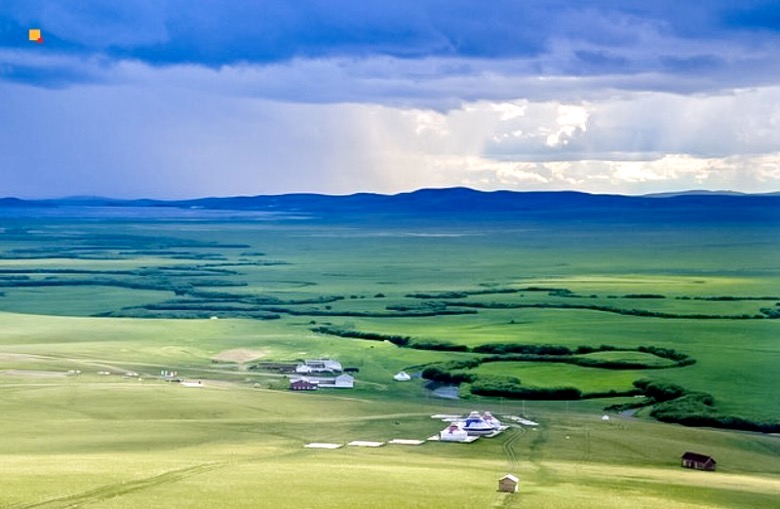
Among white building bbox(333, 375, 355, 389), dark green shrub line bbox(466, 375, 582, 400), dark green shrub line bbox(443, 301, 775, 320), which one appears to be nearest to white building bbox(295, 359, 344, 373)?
white building bbox(333, 375, 355, 389)

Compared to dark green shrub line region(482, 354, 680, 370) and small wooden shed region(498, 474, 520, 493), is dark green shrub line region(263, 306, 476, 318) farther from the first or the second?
small wooden shed region(498, 474, 520, 493)

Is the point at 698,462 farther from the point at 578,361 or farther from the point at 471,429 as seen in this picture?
the point at 578,361

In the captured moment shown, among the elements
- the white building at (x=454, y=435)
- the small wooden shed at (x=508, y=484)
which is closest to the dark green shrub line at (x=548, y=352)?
the white building at (x=454, y=435)

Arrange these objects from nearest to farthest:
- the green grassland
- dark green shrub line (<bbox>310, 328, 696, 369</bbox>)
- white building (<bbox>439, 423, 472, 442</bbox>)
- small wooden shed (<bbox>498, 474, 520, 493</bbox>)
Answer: small wooden shed (<bbox>498, 474, 520, 493</bbox>) → the green grassland → white building (<bbox>439, 423, 472, 442</bbox>) → dark green shrub line (<bbox>310, 328, 696, 369</bbox>)

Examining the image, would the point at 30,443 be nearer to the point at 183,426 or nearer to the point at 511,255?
the point at 183,426

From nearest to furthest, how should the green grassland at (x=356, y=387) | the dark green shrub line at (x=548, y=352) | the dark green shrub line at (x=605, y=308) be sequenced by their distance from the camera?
the green grassland at (x=356, y=387)
the dark green shrub line at (x=548, y=352)
the dark green shrub line at (x=605, y=308)

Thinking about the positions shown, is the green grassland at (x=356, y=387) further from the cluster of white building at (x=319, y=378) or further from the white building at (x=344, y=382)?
the white building at (x=344, y=382)
